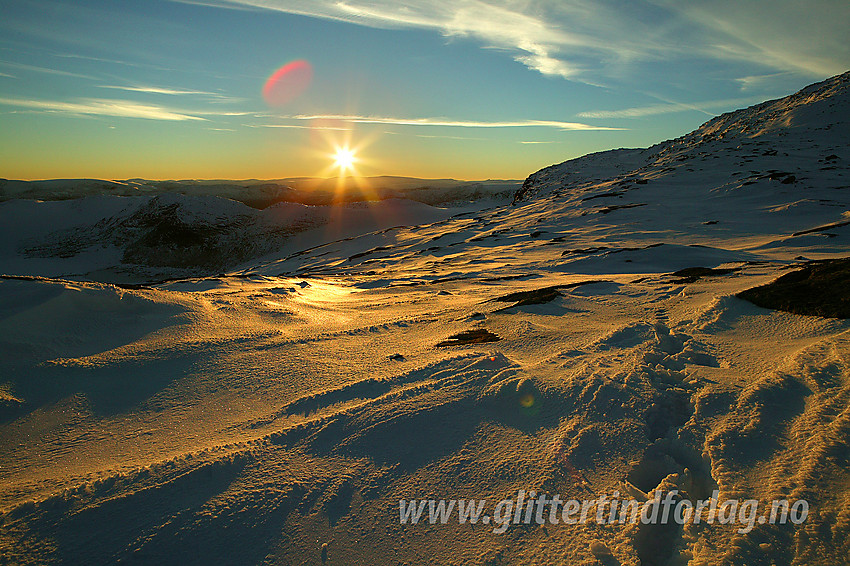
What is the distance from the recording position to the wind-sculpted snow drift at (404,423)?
203 centimetres

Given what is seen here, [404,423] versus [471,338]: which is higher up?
[471,338]

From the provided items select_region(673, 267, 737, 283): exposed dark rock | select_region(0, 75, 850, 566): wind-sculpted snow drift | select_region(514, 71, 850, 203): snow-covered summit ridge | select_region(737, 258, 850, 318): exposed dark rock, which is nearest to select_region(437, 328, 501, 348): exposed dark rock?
select_region(0, 75, 850, 566): wind-sculpted snow drift

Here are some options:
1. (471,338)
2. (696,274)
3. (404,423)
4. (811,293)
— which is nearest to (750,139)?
(696,274)

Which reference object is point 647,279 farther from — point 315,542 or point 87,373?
point 87,373

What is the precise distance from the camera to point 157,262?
37.1m

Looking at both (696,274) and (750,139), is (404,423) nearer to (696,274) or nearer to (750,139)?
(696,274)

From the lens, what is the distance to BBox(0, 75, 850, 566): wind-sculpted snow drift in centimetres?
203

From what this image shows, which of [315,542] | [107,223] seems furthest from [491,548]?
[107,223]

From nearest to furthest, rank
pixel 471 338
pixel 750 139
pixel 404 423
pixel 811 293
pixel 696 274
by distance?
1. pixel 404 423
2. pixel 811 293
3. pixel 471 338
4. pixel 696 274
5. pixel 750 139

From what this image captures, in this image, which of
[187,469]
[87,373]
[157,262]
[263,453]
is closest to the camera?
[187,469]

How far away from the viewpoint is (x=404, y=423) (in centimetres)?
297

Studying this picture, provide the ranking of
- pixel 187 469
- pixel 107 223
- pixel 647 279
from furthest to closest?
pixel 107 223 < pixel 647 279 < pixel 187 469

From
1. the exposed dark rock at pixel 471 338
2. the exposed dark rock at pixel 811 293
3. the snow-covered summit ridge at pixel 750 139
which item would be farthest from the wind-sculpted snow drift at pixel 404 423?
the snow-covered summit ridge at pixel 750 139

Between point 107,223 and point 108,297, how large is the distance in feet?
160
